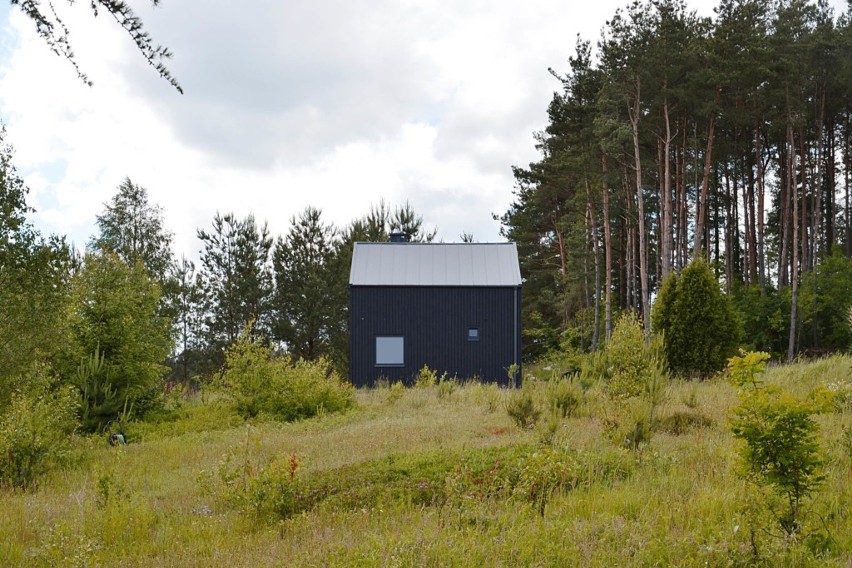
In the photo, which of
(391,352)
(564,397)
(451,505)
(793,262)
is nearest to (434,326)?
(391,352)

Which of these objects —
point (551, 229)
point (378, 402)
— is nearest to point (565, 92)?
point (551, 229)

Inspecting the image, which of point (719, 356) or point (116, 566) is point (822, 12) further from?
point (116, 566)

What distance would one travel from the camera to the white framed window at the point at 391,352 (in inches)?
937

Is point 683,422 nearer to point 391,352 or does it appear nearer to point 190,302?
point 391,352

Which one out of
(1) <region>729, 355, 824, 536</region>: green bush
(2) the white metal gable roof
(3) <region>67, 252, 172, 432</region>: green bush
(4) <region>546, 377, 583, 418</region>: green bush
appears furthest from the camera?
(2) the white metal gable roof

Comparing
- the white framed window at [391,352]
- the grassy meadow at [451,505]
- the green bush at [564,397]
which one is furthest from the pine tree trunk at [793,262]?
the grassy meadow at [451,505]

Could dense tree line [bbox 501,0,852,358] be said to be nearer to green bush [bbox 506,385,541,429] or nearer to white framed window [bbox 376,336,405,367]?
white framed window [bbox 376,336,405,367]

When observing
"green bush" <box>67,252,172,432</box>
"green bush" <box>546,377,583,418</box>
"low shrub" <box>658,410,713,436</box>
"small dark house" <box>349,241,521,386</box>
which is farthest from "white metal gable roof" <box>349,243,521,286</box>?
"low shrub" <box>658,410,713,436</box>

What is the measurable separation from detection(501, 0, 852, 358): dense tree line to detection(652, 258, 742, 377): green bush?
5.12m

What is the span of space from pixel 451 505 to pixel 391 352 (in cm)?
1762

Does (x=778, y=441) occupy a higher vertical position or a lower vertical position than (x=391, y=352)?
lower

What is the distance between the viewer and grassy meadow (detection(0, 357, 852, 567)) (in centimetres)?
514

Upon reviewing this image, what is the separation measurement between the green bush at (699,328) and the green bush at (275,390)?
8.45 meters

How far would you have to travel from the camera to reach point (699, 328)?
17500 mm
